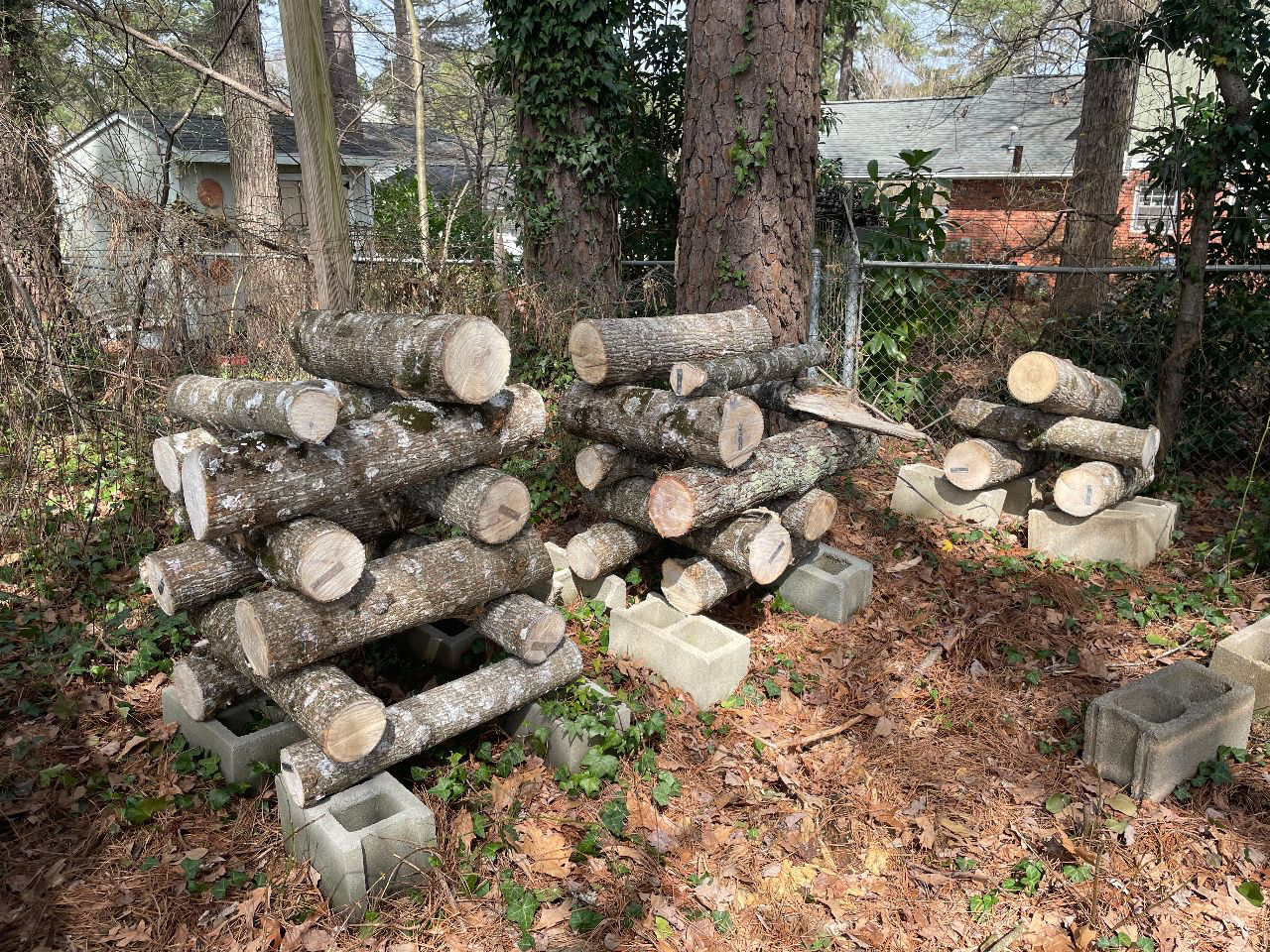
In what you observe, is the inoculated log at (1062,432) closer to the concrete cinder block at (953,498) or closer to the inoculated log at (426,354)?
the concrete cinder block at (953,498)

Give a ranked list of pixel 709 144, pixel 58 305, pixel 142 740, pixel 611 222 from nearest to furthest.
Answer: pixel 142 740, pixel 58 305, pixel 709 144, pixel 611 222

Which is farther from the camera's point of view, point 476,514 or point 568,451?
point 568,451

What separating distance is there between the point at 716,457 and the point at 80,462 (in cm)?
417

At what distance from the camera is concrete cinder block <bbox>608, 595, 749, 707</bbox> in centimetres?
391

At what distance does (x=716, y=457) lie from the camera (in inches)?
156

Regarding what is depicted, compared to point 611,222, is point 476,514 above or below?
below

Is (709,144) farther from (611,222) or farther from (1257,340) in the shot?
(1257,340)

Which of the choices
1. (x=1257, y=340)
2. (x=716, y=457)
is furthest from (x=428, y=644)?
(x=1257, y=340)

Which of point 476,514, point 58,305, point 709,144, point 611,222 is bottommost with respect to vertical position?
point 476,514

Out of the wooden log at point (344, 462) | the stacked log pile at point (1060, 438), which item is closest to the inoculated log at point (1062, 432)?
the stacked log pile at point (1060, 438)

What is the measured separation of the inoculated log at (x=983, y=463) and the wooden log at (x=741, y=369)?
1.24 m

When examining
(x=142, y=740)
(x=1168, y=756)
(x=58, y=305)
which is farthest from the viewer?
(x=58, y=305)

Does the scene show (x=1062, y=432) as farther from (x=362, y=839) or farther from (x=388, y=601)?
(x=362, y=839)

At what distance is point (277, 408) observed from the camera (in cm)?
285
